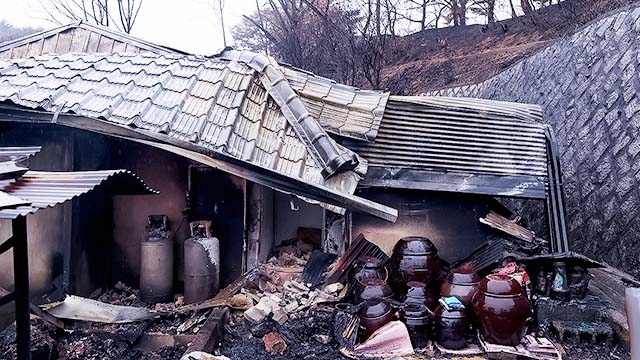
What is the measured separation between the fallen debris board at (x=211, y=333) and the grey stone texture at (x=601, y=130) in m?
6.70

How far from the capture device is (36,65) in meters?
7.78

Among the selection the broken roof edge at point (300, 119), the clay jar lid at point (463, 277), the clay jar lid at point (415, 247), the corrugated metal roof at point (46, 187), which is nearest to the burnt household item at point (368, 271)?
the clay jar lid at point (415, 247)

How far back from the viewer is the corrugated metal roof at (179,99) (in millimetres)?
6078

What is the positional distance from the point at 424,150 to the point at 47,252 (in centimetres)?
569

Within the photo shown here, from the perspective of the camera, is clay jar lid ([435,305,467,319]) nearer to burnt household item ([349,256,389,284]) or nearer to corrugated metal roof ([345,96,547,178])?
burnt household item ([349,256,389,284])

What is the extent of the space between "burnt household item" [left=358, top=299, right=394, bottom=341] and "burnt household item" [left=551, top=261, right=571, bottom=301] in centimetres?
219

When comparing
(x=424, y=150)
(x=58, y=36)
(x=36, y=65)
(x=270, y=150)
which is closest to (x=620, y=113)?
(x=424, y=150)

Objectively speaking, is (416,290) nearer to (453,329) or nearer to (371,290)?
(371,290)

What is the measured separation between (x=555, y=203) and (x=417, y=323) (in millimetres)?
3765

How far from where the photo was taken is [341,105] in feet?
25.3

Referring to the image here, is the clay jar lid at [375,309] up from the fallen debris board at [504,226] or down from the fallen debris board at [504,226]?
down

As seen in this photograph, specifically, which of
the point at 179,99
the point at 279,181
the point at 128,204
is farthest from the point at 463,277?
the point at 128,204

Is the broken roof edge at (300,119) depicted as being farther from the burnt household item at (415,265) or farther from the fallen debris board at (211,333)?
the fallen debris board at (211,333)

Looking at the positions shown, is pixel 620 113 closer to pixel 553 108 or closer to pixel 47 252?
pixel 553 108
